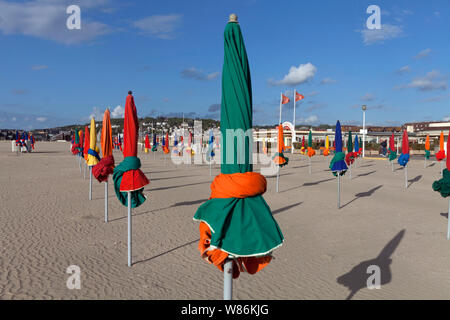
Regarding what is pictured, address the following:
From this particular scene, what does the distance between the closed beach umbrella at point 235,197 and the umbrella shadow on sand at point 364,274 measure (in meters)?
3.48

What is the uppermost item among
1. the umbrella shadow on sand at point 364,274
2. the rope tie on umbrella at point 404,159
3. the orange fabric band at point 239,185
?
the orange fabric band at point 239,185

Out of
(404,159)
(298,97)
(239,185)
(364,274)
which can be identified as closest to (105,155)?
(364,274)

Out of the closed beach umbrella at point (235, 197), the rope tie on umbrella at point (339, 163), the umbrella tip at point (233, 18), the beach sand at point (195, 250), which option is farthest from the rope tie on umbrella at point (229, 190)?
the rope tie on umbrella at point (339, 163)

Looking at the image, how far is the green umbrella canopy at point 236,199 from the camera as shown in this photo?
8.61 feet

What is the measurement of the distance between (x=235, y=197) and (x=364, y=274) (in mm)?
4727

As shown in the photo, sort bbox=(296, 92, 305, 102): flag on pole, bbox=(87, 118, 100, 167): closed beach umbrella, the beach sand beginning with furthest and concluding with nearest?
bbox=(296, 92, 305, 102): flag on pole < bbox=(87, 118, 100, 167): closed beach umbrella < the beach sand

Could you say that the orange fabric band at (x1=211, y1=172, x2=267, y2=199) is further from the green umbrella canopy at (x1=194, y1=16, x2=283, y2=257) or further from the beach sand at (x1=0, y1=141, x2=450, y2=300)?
the beach sand at (x1=0, y1=141, x2=450, y2=300)

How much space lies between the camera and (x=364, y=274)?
20.2 feet

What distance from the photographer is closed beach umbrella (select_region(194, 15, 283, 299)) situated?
8.61 ft

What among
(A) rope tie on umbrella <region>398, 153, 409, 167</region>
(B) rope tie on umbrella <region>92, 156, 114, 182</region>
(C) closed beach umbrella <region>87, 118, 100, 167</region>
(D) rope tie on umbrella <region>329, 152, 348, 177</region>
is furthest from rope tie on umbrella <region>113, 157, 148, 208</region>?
(A) rope tie on umbrella <region>398, 153, 409, 167</region>

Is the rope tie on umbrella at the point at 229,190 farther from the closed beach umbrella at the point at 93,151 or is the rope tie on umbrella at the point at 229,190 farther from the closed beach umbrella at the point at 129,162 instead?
the closed beach umbrella at the point at 93,151

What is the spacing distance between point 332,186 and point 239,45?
53.7 ft
